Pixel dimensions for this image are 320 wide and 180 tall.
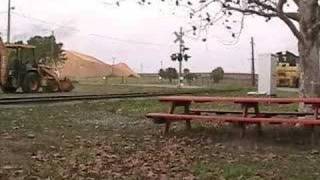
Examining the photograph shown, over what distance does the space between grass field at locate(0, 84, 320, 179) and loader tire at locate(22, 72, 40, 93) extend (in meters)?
18.1

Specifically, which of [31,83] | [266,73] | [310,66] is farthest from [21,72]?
[310,66]

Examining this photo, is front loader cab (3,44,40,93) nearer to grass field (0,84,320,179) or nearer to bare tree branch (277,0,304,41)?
grass field (0,84,320,179)

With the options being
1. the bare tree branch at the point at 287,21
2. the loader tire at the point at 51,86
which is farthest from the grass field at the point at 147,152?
the loader tire at the point at 51,86

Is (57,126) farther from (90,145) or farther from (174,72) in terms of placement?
(174,72)

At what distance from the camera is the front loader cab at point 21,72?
1268 inches

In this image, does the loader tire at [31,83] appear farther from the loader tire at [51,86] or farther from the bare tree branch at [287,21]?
the bare tree branch at [287,21]

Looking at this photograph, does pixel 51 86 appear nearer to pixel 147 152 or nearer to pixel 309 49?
pixel 309 49

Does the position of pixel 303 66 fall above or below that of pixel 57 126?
above

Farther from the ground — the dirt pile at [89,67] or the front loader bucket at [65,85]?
the dirt pile at [89,67]

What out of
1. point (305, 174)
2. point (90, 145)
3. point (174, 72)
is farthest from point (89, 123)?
point (174, 72)

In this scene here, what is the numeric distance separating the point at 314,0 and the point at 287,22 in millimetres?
777

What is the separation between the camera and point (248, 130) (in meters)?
12.3

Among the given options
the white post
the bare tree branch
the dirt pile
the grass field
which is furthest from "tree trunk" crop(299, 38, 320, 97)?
the dirt pile

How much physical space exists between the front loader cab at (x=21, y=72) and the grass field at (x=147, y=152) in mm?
17994
